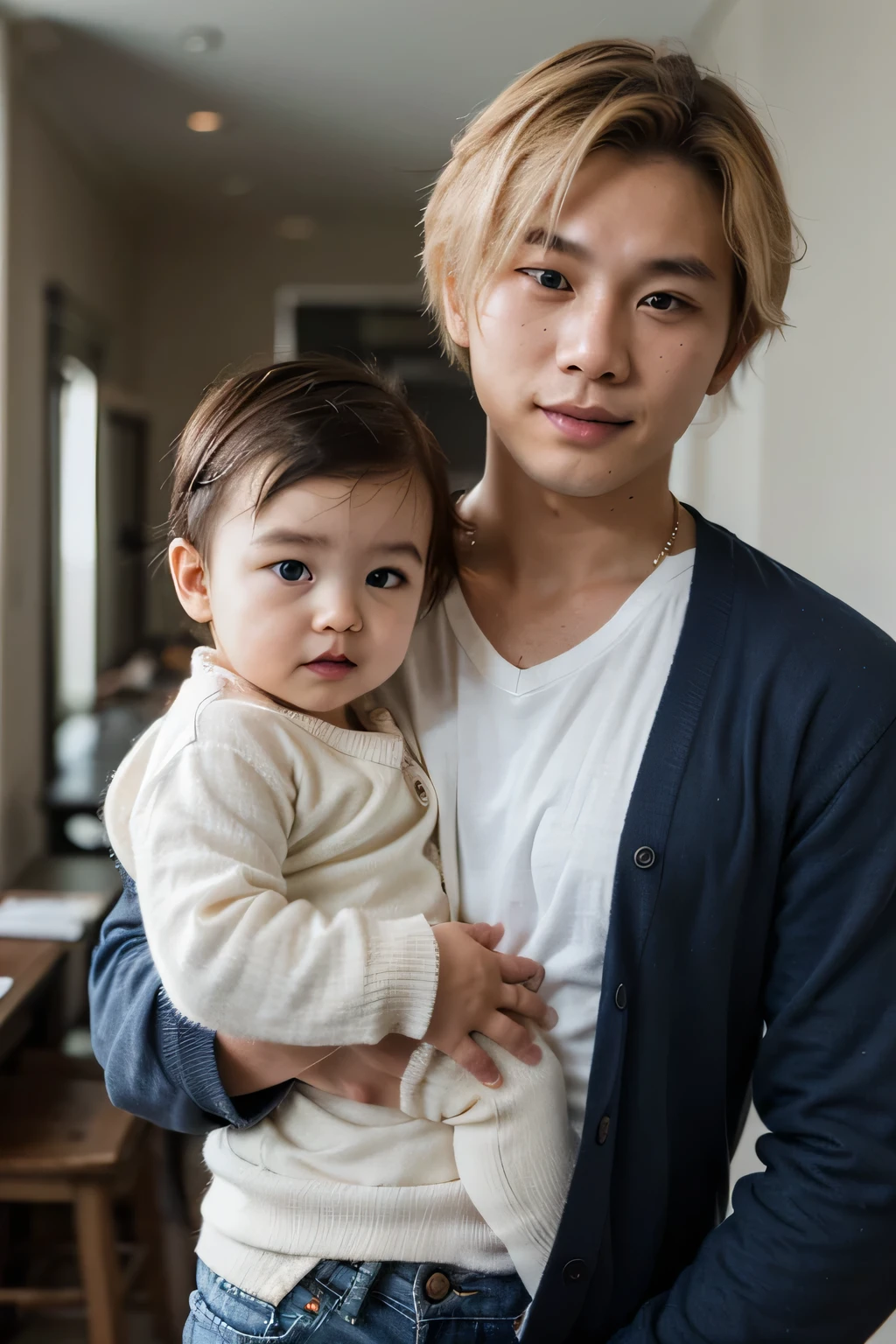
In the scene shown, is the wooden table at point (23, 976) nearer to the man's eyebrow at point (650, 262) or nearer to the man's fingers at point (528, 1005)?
A: the man's fingers at point (528, 1005)

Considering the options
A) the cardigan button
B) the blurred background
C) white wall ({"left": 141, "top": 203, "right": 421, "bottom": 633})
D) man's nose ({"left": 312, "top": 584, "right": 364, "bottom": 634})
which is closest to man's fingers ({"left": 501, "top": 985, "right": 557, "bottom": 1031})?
the cardigan button

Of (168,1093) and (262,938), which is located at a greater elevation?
(262,938)

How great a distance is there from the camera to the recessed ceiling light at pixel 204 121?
2807mm

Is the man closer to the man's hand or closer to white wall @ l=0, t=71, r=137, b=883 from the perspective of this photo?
the man's hand

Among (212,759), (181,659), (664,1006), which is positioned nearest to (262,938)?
(212,759)

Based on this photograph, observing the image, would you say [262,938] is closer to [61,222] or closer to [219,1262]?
[219,1262]

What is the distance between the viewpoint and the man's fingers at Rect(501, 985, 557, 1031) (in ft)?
2.48

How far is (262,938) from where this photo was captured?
0.67m

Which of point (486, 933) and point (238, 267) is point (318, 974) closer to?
point (486, 933)

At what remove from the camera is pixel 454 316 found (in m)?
0.88

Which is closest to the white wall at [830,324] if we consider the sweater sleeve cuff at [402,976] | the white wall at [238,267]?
the sweater sleeve cuff at [402,976]

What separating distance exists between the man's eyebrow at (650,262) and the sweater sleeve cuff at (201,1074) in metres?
0.58

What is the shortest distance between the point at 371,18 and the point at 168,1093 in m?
2.44

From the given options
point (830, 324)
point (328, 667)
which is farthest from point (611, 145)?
point (830, 324)
